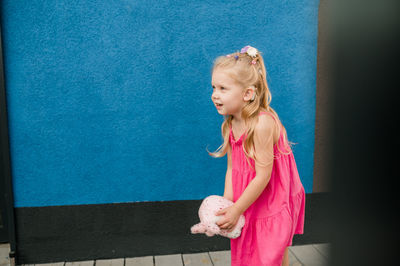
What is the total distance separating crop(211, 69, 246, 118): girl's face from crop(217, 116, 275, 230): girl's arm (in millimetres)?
161

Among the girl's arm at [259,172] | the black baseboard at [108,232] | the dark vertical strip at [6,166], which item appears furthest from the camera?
the black baseboard at [108,232]

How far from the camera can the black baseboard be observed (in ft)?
9.60

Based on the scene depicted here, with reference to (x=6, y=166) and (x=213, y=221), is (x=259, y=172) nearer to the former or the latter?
(x=213, y=221)

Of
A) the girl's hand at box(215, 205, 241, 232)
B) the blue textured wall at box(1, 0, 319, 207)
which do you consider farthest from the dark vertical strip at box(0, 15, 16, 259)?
the girl's hand at box(215, 205, 241, 232)

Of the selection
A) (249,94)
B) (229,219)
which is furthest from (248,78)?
(229,219)

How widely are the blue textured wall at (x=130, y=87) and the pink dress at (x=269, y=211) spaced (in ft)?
3.21

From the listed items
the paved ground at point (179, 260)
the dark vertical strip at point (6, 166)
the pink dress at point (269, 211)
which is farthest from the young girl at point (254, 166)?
the dark vertical strip at point (6, 166)

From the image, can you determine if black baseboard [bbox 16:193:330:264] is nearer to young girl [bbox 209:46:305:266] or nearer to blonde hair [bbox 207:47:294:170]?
young girl [bbox 209:46:305:266]

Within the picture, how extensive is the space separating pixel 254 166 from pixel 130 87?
4.41 feet

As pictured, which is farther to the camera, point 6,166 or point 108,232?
point 108,232

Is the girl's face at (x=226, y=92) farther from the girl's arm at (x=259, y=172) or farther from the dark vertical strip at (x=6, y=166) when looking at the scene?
the dark vertical strip at (x=6, y=166)

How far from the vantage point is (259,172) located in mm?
1901

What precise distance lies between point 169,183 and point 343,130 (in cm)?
273

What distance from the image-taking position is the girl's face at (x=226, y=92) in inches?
74.8
